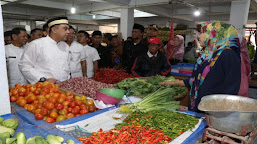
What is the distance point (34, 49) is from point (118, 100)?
1.74 m

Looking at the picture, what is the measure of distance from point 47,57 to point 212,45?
257 centimetres

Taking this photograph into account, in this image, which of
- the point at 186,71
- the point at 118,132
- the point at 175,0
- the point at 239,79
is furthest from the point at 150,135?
the point at 175,0

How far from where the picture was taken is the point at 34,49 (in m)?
3.06

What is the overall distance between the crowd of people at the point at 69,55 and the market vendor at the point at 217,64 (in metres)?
1.86

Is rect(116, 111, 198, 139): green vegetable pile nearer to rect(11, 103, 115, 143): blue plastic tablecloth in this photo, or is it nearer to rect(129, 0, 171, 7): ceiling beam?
rect(11, 103, 115, 143): blue plastic tablecloth

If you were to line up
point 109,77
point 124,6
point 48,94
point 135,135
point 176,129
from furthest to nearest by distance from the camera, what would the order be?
point 124,6
point 109,77
point 48,94
point 176,129
point 135,135

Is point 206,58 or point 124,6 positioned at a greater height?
point 124,6

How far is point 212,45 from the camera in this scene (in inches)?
92.6

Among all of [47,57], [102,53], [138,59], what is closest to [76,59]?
[47,57]

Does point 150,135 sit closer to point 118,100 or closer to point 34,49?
point 118,100

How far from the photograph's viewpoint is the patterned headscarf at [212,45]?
2.19 m

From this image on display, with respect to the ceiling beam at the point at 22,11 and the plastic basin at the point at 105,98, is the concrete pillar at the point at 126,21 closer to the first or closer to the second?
the plastic basin at the point at 105,98

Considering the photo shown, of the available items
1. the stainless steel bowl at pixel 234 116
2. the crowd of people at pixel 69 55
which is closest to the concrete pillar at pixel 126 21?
the crowd of people at pixel 69 55

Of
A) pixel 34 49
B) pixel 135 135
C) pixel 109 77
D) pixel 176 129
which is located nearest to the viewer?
pixel 135 135
